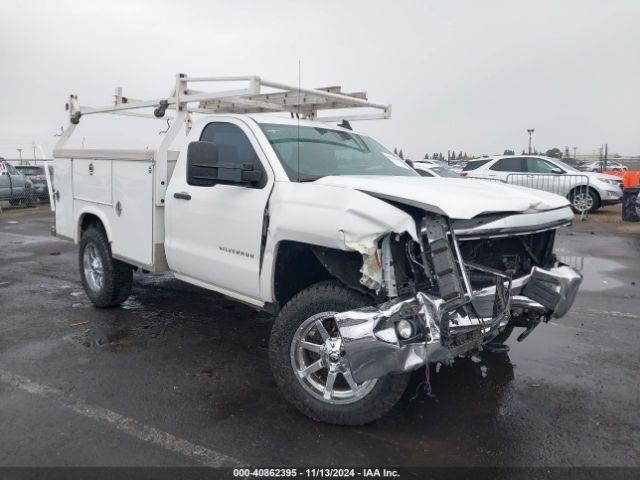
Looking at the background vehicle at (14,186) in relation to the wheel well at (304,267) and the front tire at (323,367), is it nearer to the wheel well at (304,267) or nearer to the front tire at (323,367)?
the wheel well at (304,267)

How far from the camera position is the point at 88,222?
254 inches

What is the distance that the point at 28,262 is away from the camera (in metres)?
9.34

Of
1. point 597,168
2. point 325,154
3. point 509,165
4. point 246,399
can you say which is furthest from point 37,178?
point 597,168

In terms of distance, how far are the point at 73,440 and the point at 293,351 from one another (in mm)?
1448

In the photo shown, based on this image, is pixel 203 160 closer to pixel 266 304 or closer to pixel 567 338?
pixel 266 304

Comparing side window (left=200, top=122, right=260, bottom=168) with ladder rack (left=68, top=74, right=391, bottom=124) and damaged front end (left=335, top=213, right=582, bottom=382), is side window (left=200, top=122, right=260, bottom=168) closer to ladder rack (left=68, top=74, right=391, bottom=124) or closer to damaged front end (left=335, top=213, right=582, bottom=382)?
ladder rack (left=68, top=74, right=391, bottom=124)

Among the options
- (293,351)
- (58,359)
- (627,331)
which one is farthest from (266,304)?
(627,331)

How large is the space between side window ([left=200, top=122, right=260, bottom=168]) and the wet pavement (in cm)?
171

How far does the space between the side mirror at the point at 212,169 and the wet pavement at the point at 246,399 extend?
1.56 meters

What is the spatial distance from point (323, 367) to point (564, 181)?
14.4 m

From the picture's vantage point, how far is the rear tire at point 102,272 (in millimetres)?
5996

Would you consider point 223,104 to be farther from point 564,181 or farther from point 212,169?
point 564,181

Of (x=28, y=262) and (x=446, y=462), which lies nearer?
(x=446, y=462)

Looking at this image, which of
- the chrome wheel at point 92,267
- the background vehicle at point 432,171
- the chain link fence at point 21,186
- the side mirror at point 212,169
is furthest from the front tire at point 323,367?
the chain link fence at point 21,186
